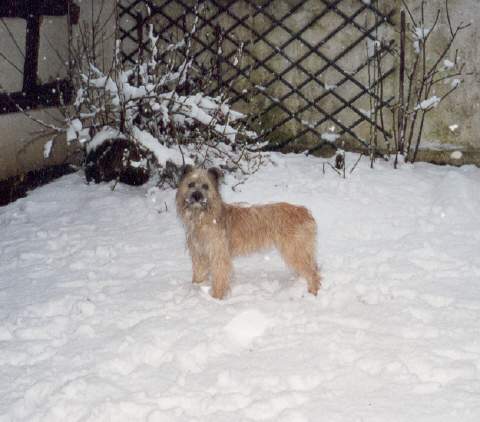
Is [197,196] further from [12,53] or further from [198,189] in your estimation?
[12,53]

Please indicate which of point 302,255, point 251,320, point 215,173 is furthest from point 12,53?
point 251,320

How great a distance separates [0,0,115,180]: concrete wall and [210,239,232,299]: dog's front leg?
3193mm

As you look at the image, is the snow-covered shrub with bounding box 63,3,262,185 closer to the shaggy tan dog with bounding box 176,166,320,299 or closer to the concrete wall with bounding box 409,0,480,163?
the shaggy tan dog with bounding box 176,166,320,299

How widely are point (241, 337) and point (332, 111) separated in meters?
4.68

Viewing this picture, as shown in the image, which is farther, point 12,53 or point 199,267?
point 12,53

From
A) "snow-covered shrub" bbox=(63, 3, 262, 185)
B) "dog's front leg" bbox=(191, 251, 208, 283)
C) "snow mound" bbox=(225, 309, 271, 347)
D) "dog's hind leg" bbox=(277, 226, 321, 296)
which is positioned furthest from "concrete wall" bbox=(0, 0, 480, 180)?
"snow mound" bbox=(225, 309, 271, 347)

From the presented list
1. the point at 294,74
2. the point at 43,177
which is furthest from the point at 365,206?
the point at 43,177

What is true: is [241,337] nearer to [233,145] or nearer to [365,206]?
[365,206]

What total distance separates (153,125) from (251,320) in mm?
3290

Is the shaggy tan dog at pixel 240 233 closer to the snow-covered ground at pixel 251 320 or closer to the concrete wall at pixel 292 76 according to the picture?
the snow-covered ground at pixel 251 320

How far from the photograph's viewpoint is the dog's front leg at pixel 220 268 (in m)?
3.82

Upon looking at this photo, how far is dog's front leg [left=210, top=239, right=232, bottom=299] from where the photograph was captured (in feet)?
12.5

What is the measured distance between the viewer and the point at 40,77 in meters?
7.44

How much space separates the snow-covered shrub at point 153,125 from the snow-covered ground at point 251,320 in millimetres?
633
